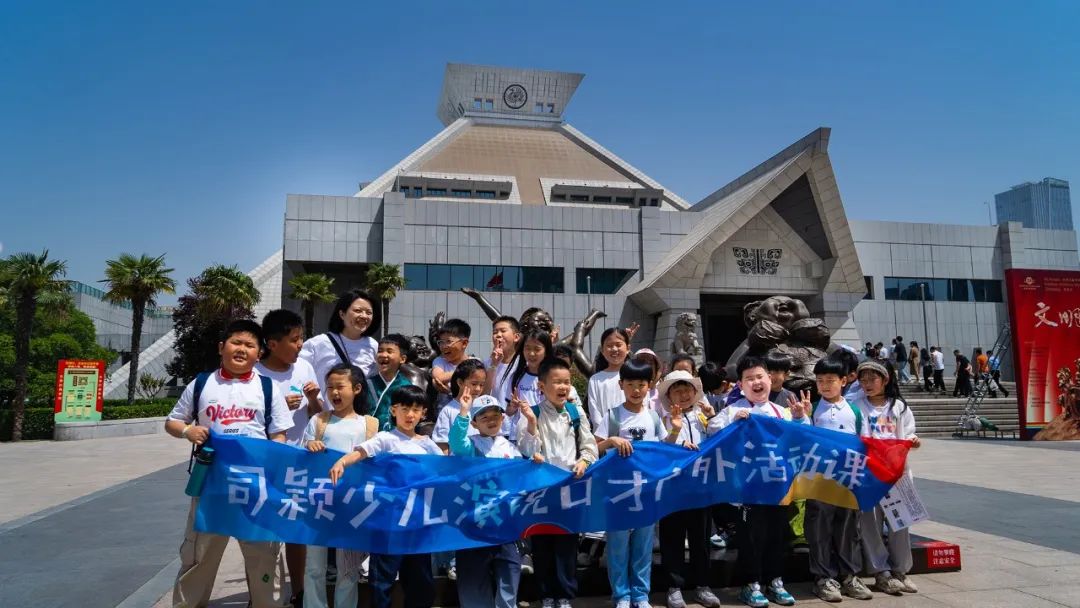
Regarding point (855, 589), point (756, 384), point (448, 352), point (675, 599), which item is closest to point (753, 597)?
point (675, 599)

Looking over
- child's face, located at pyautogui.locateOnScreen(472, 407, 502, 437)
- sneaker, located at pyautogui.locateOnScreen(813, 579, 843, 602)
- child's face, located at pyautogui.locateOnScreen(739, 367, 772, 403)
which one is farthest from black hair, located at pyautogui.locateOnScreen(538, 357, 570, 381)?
sneaker, located at pyautogui.locateOnScreen(813, 579, 843, 602)

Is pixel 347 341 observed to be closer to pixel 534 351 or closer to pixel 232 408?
pixel 232 408

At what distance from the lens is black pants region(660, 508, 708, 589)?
474 centimetres

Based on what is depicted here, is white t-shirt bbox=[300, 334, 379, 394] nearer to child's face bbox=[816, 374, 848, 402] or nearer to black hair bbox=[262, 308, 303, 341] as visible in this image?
black hair bbox=[262, 308, 303, 341]

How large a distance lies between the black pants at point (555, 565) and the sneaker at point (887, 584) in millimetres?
2309

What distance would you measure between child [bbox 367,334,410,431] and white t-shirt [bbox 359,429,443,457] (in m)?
0.73

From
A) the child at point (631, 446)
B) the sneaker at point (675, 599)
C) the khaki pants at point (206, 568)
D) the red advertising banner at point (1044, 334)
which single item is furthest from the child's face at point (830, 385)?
the red advertising banner at point (1044, 334)

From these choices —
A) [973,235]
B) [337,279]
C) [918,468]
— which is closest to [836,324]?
[973,235]

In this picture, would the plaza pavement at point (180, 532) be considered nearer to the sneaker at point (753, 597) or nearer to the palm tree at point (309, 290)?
the sneaker at point (753, 597)

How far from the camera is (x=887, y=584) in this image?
15.9 ft

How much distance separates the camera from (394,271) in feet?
97.0

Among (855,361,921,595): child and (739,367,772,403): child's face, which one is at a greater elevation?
(739,367,772,403): child's face

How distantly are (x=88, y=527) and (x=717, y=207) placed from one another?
2937cm

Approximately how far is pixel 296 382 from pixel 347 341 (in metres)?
0.73
